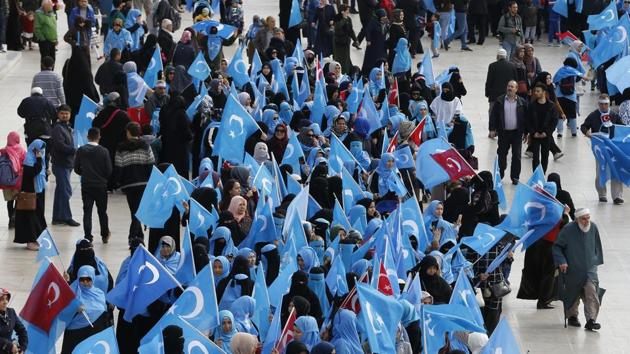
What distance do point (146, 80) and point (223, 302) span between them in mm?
11415

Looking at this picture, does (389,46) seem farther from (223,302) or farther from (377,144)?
→ (223,302)

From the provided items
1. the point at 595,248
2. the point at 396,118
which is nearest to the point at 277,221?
the point at 595,248

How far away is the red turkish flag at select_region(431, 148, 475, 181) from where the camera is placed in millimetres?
21828

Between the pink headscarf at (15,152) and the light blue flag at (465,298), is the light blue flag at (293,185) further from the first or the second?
the light blue flag at (465,298)

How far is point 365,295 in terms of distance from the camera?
51.7ft

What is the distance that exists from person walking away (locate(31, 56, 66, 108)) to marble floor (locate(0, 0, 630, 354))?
117 cm

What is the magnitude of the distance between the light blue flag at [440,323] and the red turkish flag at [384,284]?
0.59m

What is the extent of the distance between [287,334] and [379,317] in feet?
2.82

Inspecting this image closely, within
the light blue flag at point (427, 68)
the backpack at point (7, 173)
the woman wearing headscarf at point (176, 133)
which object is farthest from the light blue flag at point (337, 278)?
the light blue flag at point (427, 68)

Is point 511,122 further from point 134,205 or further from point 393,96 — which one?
point 134,205

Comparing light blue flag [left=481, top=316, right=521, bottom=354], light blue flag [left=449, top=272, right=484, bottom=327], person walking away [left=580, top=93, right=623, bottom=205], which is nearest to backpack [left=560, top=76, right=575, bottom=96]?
person walking away [left=580, top=93, right=623, bottom=205]

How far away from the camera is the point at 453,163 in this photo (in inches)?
863

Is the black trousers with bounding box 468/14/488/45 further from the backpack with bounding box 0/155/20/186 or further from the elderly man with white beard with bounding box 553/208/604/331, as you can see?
the elderly man with white beard with bounding box 553/208/604/331

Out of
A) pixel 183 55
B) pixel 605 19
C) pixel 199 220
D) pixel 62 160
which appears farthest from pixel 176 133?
pixel 605 19
